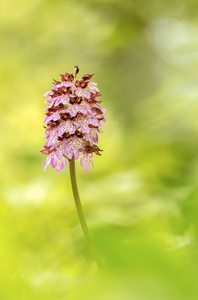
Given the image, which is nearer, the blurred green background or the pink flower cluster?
the blurred green background

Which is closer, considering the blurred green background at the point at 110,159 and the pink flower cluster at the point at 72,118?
the blurred green background at the point at 110,159

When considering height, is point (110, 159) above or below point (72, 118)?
above

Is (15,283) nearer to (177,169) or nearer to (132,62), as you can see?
(177,169)

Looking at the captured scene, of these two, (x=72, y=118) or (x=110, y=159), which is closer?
(x=72, y=118)
